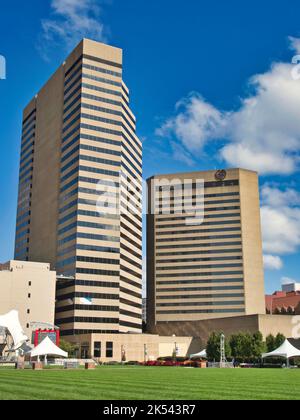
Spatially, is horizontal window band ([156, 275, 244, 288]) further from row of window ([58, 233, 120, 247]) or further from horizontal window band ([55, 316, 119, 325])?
horizontal window band ([55, 316, 119, 325])

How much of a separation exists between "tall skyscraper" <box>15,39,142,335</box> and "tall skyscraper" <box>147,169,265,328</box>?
30.3 m

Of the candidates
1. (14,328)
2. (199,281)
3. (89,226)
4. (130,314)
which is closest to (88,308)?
(130,314)

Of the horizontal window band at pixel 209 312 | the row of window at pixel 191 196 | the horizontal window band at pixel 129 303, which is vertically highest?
the row of window at pixel 191 196

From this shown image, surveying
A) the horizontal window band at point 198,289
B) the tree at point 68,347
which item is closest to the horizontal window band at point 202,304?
the horizontal window band at point 198,289

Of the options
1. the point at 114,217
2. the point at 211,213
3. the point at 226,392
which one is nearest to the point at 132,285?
the point at 114,217

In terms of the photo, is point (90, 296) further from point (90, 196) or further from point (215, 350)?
point (215, 350)

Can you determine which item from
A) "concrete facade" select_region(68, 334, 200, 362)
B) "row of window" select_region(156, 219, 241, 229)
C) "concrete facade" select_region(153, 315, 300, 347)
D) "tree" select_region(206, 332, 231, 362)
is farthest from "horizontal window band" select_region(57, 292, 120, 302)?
"row of window" select_region(156, 219, 241, 229)

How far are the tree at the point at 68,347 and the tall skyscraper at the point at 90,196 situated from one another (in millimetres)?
9042

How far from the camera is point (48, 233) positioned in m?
149

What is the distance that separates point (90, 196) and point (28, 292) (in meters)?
29.8

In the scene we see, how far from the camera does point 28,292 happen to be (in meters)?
127

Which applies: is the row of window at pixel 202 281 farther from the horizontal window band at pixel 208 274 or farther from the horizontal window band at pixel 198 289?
the horizontal window band at pixel 198 289

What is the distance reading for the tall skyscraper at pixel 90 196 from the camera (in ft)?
430

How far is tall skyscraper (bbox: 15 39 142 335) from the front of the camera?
131000 mm
